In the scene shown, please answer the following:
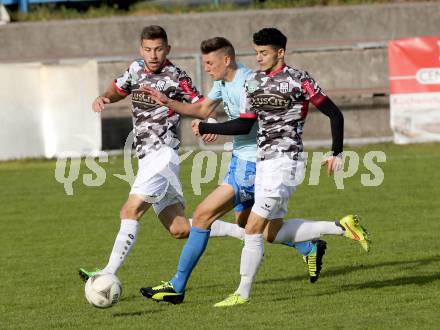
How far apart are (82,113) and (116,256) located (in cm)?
1239

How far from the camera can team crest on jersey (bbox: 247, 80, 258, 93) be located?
9.00 metres

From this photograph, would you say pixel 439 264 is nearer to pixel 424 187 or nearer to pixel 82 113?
pixel 424 187

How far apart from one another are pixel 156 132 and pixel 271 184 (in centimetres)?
133

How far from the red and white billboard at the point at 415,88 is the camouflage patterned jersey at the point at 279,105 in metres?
12.0

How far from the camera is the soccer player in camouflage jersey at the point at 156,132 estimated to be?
9516mm

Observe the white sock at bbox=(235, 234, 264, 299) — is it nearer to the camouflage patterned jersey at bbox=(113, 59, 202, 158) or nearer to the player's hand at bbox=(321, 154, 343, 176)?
the player's hand at bbox=(321, 154, 343, 176)

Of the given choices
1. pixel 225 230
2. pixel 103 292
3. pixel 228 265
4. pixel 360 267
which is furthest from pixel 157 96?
pixel 360 267

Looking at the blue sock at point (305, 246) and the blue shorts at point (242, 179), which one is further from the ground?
the blue shorts at point (242, 179)

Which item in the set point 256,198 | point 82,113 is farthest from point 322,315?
point 82,113

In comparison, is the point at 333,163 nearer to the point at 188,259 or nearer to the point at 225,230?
the point at 188,259

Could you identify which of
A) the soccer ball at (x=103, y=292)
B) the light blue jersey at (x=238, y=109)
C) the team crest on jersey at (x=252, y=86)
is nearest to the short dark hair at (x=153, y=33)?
the light blue jersey at (x=238, y=109)

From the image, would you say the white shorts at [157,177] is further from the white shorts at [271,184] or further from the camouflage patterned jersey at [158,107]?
the white shorts at [271,184]

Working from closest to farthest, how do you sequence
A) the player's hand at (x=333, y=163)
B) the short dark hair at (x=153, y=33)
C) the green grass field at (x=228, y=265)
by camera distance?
the green grass field at (x=228, y=265)
the player's hand at (x=333, y=163)
the short dark hair at (x=153, y=33)

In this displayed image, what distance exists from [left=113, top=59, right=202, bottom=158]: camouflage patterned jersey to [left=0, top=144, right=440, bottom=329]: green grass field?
1.27 m
